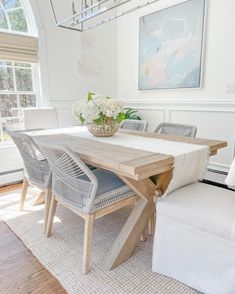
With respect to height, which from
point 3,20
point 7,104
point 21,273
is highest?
point 3,20

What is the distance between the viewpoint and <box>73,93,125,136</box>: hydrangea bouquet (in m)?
1.84

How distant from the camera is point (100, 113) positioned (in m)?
1.87

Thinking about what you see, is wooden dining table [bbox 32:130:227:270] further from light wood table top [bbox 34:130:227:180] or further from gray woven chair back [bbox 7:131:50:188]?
gray woven chair back [bbox 7:131:50:188]

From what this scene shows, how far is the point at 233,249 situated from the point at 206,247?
0.14 meters

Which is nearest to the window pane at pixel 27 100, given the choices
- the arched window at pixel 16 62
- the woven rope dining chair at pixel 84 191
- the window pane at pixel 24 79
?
the arched window at pixel 16 62

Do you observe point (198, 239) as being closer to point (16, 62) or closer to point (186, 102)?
point (186, 102)

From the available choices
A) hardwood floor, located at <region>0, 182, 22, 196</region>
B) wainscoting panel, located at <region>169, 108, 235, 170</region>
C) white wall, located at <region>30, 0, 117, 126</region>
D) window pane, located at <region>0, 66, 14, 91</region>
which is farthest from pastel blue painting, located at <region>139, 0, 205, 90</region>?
hardwood floor, located at <region>0, 182, 22, 196</region>

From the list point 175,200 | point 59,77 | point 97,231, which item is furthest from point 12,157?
point 175,200

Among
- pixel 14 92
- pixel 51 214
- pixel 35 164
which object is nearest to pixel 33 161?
pixel 35 164

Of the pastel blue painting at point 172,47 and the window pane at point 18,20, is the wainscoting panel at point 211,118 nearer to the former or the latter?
the pastel blue painting at point 172,47

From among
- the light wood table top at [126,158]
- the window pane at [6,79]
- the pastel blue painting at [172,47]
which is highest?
the pastel blue painting at [172,47]

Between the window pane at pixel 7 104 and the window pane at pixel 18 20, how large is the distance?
875 mm

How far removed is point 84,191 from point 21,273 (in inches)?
27.8

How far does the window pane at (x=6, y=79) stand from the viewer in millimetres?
3014
